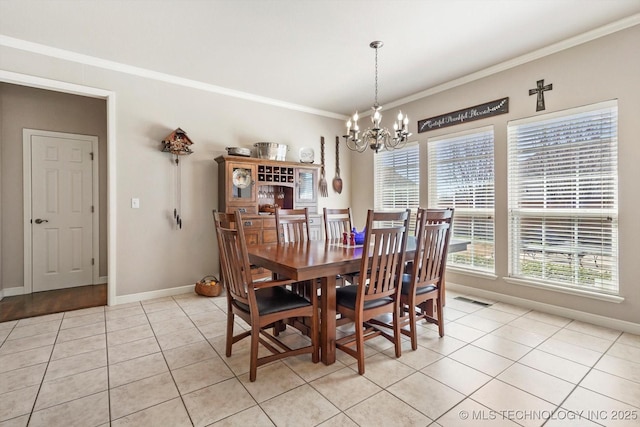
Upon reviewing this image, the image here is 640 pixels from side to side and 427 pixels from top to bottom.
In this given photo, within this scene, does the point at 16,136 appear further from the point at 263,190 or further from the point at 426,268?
the point at 426,268

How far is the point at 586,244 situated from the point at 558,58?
1.88m

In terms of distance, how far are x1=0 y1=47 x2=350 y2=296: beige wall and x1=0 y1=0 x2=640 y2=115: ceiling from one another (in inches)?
9.7

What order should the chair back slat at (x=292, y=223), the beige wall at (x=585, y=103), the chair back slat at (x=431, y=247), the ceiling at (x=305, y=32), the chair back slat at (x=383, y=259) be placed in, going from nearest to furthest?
the chair back slat at (x=383, y=259)
the chair back slat at (x=431, y=247)
the ceiling at (x=305, y=32)
the beige wall at (x=585, y=103)
the chair back slat at (x=292, y=223)

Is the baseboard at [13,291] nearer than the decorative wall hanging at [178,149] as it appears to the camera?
No

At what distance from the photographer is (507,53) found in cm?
340

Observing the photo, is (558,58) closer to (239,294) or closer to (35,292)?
(239,294)

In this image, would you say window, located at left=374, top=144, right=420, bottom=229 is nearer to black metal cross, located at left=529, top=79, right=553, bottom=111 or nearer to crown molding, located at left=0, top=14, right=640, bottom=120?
crown molding, located at left=0, top=14, right=640, bottom=120

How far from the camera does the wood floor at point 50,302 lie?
133 inches

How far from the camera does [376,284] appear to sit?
7.41 ft

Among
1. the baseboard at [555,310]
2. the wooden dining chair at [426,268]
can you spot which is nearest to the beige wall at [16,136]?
the wooden dining chair at [426,268]

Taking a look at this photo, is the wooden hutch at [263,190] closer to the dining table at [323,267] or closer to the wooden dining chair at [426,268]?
the dining table at [323,267]

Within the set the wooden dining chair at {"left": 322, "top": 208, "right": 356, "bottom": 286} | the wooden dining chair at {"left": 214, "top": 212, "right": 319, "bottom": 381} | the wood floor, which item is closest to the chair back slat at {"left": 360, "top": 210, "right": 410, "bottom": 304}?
the wooden dining chair at {"left": 214, "top": 212, "right": 319, "bottom": 381}

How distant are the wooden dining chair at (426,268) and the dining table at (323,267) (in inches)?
5.2

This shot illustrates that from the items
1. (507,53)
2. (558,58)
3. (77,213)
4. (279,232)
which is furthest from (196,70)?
(558,58)
